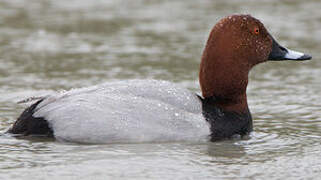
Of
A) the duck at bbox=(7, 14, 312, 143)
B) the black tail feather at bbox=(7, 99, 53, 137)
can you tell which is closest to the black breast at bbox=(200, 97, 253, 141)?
the duck at bbox=(7, 14, 312, 143)

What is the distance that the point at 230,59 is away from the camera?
5.99 m

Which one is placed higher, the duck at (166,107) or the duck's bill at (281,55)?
the duck's bill at (281,55)

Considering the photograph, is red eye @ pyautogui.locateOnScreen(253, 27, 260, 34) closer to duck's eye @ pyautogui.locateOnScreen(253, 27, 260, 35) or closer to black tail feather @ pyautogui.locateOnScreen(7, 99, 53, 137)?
duck's eye @ pyautogui.locateOnScreen(253, 27, 260, 35)

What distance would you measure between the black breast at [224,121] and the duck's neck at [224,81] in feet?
0.18

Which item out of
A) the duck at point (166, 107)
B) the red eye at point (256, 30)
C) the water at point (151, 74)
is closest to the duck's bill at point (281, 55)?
the duck at point (166, 107)

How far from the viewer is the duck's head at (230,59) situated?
5.95 metres

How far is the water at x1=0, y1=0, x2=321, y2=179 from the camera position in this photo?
5000 mm

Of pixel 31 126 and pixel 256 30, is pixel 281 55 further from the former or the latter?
pixel 31 126

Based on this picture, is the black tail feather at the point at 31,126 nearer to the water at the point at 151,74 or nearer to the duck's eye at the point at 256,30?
the water at the point at 151,74

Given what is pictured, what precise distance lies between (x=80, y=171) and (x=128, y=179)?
31 centimetres

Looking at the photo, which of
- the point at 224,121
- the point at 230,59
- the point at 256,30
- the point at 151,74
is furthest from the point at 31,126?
the point at 151,74

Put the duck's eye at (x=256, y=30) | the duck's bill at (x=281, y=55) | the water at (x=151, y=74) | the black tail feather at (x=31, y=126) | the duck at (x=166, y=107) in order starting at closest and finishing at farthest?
the water at (x=151, y=74), the duck at (x=166, y=107), the black tail feather at (x=31, y=126), the duck's eye at (x=256, y=30), the duck's bill at (x=281, y=55)

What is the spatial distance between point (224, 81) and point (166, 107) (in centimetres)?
65

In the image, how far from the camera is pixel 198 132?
5547 mm
